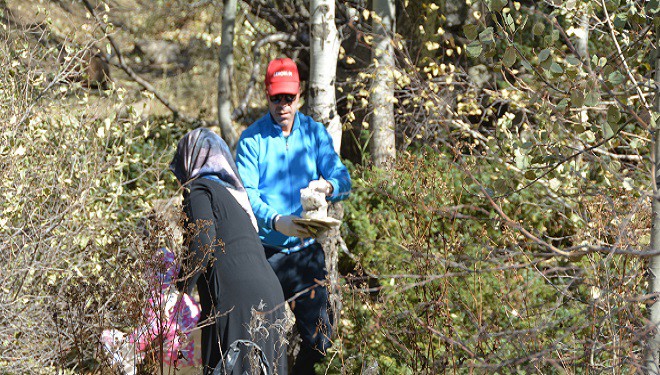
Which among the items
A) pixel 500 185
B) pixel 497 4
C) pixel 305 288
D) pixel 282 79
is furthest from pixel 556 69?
pixel 305 288

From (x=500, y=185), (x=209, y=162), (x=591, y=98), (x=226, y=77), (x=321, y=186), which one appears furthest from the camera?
(x=226, y=77)

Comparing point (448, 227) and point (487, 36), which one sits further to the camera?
point (448, 227)

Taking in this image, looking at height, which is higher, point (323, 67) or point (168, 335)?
point (323, 67)

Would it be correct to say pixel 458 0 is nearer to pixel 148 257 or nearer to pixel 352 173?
pixel 352 173

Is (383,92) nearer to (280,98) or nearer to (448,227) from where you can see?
(448,227)

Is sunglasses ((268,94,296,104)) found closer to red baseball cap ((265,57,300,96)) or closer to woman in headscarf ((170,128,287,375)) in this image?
red baseball cap ((265,57,300,96))

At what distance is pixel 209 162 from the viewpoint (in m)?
Result: 4.41

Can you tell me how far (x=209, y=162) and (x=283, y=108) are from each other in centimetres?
71

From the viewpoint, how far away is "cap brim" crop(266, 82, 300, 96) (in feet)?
15.9

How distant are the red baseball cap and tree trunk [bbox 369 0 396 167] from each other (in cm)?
258

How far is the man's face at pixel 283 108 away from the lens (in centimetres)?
493

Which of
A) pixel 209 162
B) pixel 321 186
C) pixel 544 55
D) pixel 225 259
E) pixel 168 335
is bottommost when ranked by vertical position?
pixel 168 335

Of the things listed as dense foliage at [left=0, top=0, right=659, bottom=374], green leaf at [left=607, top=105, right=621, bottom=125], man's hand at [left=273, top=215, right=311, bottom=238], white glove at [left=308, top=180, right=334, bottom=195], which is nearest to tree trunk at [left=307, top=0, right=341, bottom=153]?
dense foliage at [left=0, top=0, right=659, bottom=374]

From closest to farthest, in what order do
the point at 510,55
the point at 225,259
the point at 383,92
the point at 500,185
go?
the point at 510,55 < the point at 500,185 < the point at 225,259 < the point at 383,92
